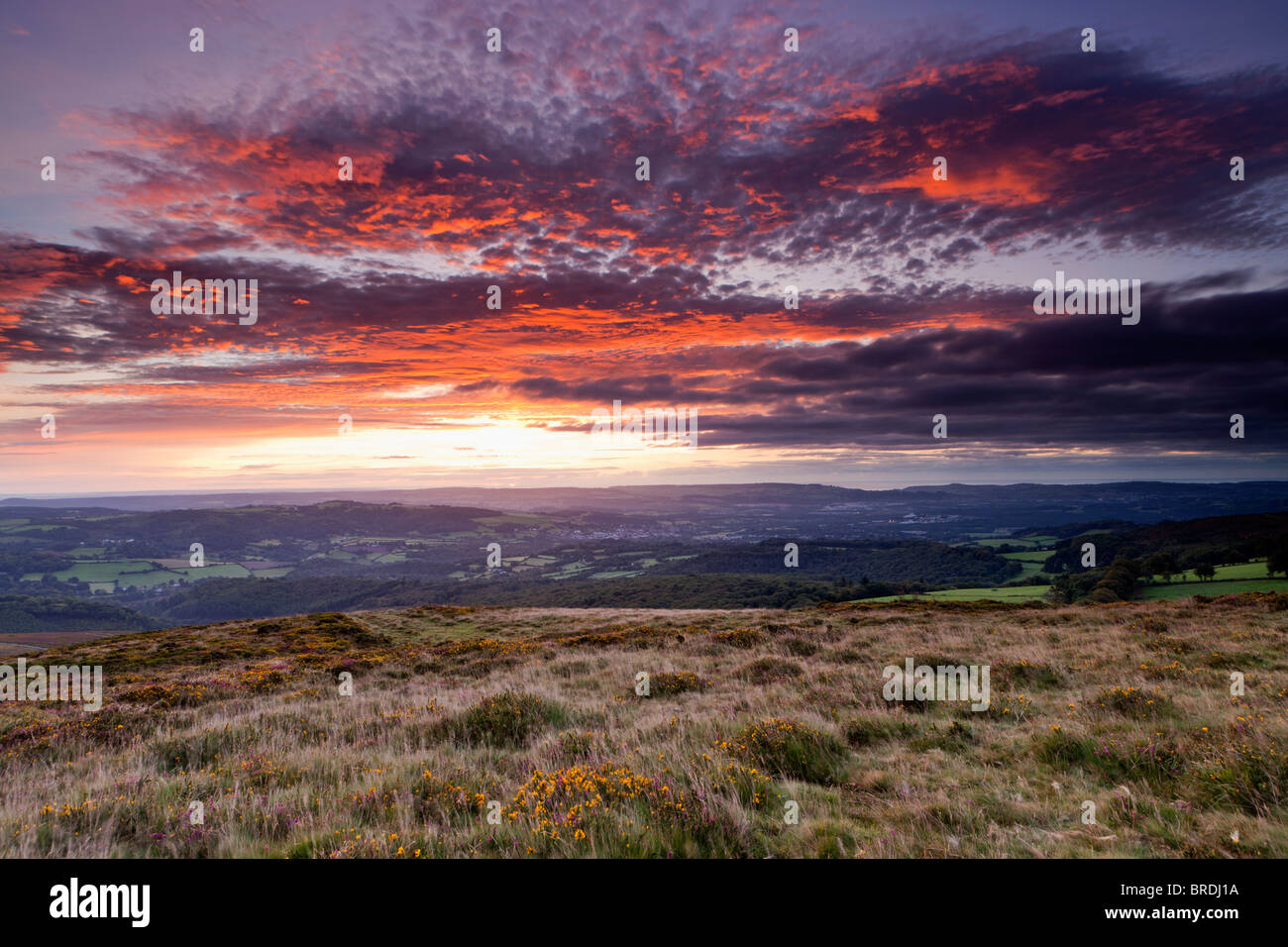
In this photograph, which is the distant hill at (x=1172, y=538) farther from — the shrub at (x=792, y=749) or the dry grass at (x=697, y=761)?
the shrub at (x=792, y=749)

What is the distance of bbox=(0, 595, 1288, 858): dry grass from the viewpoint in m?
4.72

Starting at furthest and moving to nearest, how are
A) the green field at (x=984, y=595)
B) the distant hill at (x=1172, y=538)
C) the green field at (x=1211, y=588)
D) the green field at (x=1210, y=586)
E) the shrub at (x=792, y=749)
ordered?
the distant hill at (x=1172, y=538), the green field at (x=984, y=595), the green field at (x=1210, y=586), the green field at (x=1211, y=588), the shrub at (x=792, y=749)

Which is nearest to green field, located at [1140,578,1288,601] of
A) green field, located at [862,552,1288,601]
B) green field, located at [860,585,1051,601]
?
green field, located at [862,552,1288,601]

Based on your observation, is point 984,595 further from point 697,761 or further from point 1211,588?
point 697,761

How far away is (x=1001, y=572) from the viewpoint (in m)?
134

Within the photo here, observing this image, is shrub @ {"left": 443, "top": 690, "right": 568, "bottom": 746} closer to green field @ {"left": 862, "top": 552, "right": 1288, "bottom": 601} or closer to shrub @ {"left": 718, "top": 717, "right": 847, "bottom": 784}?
shrub @ {"left": 718, "top": 717, "right": 847, "bottom": 784}

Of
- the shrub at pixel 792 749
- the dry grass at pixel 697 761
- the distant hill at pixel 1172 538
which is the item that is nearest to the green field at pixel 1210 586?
the dry grass at pixel 697 761

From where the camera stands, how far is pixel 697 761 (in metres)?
6.67

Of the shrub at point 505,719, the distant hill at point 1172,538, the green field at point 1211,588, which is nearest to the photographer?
the shrub at point 505,719

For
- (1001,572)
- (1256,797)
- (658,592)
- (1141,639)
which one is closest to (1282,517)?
(1001,572)

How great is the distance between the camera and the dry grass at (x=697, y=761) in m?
4.72
